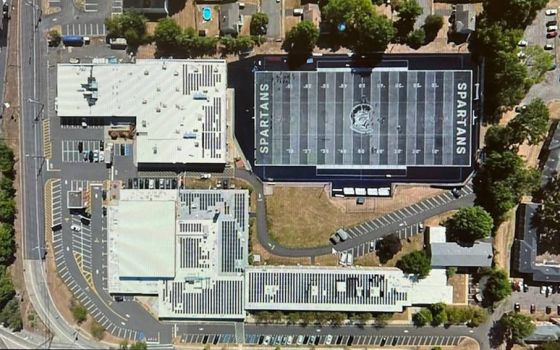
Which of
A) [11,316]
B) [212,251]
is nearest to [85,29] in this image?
[212,251]

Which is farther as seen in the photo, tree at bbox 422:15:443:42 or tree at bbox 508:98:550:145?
tree at bbox 422:15:443:42

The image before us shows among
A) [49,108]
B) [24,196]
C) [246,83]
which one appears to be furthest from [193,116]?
[24,196]

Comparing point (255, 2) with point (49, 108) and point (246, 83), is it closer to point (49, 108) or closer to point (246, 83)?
point (246, 83)

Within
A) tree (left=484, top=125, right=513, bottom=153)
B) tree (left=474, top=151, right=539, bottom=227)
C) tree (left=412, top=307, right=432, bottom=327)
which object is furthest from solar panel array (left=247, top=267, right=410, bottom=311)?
tree (left=484, top=125, right=513, bottom=153)

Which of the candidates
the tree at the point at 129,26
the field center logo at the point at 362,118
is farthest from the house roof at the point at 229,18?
the field center logo at the point at 362,118

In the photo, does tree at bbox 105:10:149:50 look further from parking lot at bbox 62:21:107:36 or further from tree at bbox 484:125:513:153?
tree at bbox 484:125:513:153

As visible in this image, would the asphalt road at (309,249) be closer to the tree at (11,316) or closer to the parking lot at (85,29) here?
the parking lot at (85,29)
